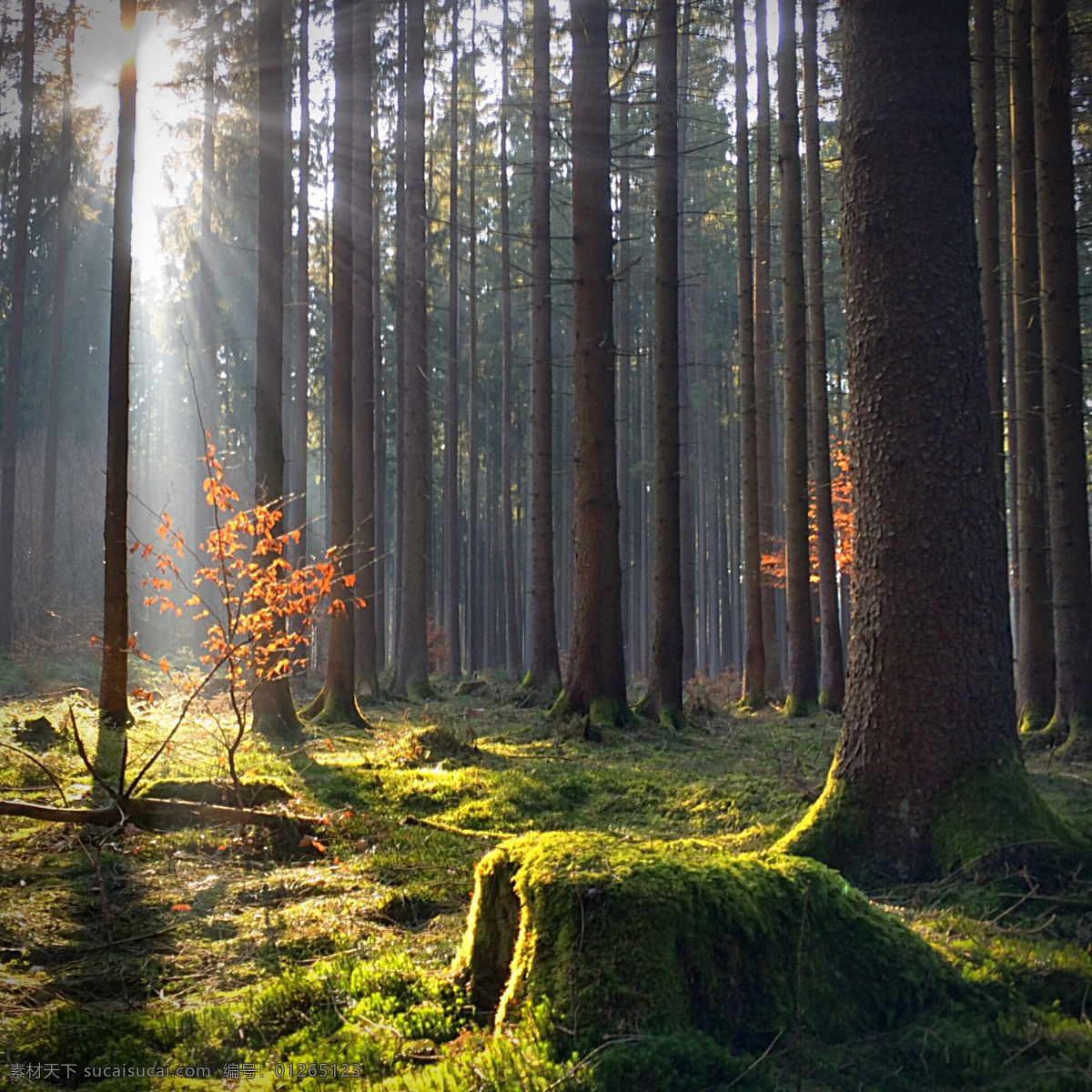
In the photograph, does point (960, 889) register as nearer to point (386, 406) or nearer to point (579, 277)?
point (579, 277)

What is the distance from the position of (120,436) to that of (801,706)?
10984 mm

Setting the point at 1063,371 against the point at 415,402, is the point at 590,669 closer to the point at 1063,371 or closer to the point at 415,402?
the point at 1063,371

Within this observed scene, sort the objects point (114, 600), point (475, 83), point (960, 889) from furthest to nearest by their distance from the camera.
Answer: point (475, 83), point (114, 600), point (960, 889)

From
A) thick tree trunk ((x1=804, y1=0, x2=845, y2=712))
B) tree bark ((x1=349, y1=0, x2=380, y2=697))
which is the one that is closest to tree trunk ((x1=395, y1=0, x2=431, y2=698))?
tree bark ((x1=349, y1=0, x2=380, y2=697))

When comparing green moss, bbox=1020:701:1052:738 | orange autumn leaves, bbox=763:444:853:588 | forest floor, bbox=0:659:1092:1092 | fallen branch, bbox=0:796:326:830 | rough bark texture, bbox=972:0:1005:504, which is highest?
rough bark texture, bbox=972:0:1005:504

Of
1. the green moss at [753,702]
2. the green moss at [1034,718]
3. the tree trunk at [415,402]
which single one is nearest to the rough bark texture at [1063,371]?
the green moss at [1034,718]

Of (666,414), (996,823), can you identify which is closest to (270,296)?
(666,414)

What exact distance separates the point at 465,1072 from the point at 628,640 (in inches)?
1392

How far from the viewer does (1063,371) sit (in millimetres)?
10258

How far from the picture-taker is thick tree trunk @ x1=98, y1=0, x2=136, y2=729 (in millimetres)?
10328

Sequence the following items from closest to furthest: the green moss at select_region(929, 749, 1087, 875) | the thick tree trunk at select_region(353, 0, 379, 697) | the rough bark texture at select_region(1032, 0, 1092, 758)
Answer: the green moss at select_region(929, 749, 1087, 875)
the rough bark texture at select_region(1032, 0, 1092, 758)
the thick tree trunk at select_region(353, 0, 379, 697)

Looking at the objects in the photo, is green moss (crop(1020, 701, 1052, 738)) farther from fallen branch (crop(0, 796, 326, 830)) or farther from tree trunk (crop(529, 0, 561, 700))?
fallen branch (crop(0, 796, 326, 830))

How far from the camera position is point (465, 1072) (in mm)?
2832

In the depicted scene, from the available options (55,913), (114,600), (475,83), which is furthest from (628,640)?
(55,913)
